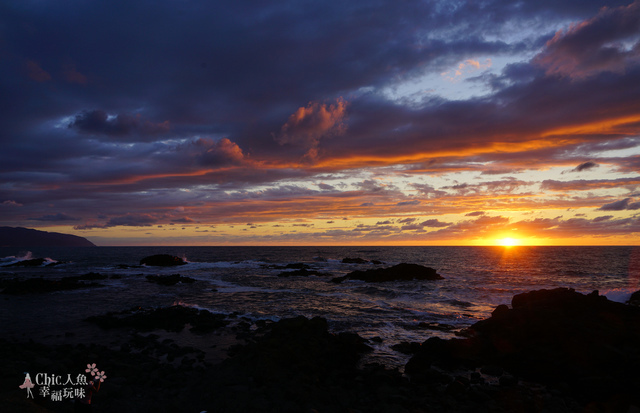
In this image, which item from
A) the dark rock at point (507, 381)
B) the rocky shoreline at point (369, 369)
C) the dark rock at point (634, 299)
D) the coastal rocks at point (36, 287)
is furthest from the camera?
the coastal rocks at point (36, 287)

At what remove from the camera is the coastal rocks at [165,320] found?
20312 millimetres

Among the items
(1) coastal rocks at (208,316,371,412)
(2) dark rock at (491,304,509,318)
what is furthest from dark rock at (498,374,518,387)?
(2) dark rock at (491,304,509,318)

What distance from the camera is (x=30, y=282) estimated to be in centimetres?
3703

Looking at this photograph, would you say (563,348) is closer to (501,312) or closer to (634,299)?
(501,312)

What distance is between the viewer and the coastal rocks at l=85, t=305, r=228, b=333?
800 inches

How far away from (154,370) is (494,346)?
15.0 metres

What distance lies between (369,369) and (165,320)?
576 inches

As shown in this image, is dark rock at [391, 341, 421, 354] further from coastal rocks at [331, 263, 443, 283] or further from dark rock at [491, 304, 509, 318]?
coastal rocks at [331, 263, 443, 283]

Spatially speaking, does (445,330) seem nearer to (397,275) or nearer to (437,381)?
(437,381)

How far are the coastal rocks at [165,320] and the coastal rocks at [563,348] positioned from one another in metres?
12.9

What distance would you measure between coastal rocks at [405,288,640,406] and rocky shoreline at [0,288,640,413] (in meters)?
0.04

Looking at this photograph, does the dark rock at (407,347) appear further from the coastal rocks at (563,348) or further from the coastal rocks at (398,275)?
the coastal rocks at (398,275)

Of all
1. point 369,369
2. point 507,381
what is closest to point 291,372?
point 369,369

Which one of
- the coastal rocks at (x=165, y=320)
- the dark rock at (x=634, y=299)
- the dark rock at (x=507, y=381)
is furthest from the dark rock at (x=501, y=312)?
the coastal rocks at (x=165, y=320)
